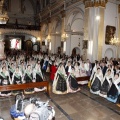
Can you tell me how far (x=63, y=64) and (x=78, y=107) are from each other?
4.40m

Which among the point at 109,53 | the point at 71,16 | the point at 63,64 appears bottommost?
the point at 63,64

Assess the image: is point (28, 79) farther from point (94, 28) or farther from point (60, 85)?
point (94, 28)

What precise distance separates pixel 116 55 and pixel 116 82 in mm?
9312

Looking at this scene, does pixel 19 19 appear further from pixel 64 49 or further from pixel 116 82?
pixel 116 82

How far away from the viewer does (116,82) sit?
24.1 feet

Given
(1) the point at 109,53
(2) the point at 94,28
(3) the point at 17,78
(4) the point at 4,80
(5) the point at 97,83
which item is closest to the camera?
(4) the point at 4,80

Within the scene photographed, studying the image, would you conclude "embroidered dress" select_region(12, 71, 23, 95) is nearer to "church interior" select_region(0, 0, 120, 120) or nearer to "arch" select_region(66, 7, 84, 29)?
"church interior" select_region(0, 0, 120, 120)

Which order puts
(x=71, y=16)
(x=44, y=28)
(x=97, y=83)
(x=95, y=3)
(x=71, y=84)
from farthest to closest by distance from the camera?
(x=44, y=28) → (x=71, y=16) → (x=95, y=3) → (x=71, y=84) → (x=97, y=83)

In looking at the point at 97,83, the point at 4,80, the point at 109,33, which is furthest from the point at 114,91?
the point at 109,33

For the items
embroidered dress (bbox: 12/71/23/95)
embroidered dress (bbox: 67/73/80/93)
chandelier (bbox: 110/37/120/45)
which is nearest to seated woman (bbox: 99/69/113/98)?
embroidered dress (bbox: 67/73/80/93)

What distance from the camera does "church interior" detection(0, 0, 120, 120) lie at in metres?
6.28

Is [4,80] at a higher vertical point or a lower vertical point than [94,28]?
lower

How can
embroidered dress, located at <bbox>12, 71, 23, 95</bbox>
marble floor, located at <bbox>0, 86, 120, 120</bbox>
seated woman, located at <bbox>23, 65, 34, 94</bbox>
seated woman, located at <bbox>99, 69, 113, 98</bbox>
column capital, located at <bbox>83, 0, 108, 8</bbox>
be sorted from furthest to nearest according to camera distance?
column capital, located at <bbox>83, 0, 108, 8</bbox>
seated woman, located at <bbox>23, 65, 34, 94</bbox>
embroidered dress, located at <bbox>12, 71, 23, 95</bbox>
seated woman, located at <bbox>99, 69, 113, 98</bbox>
marble floor, located at <bbox>0, 86, 120, 120</bbox>

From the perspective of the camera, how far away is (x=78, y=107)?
6801mm
